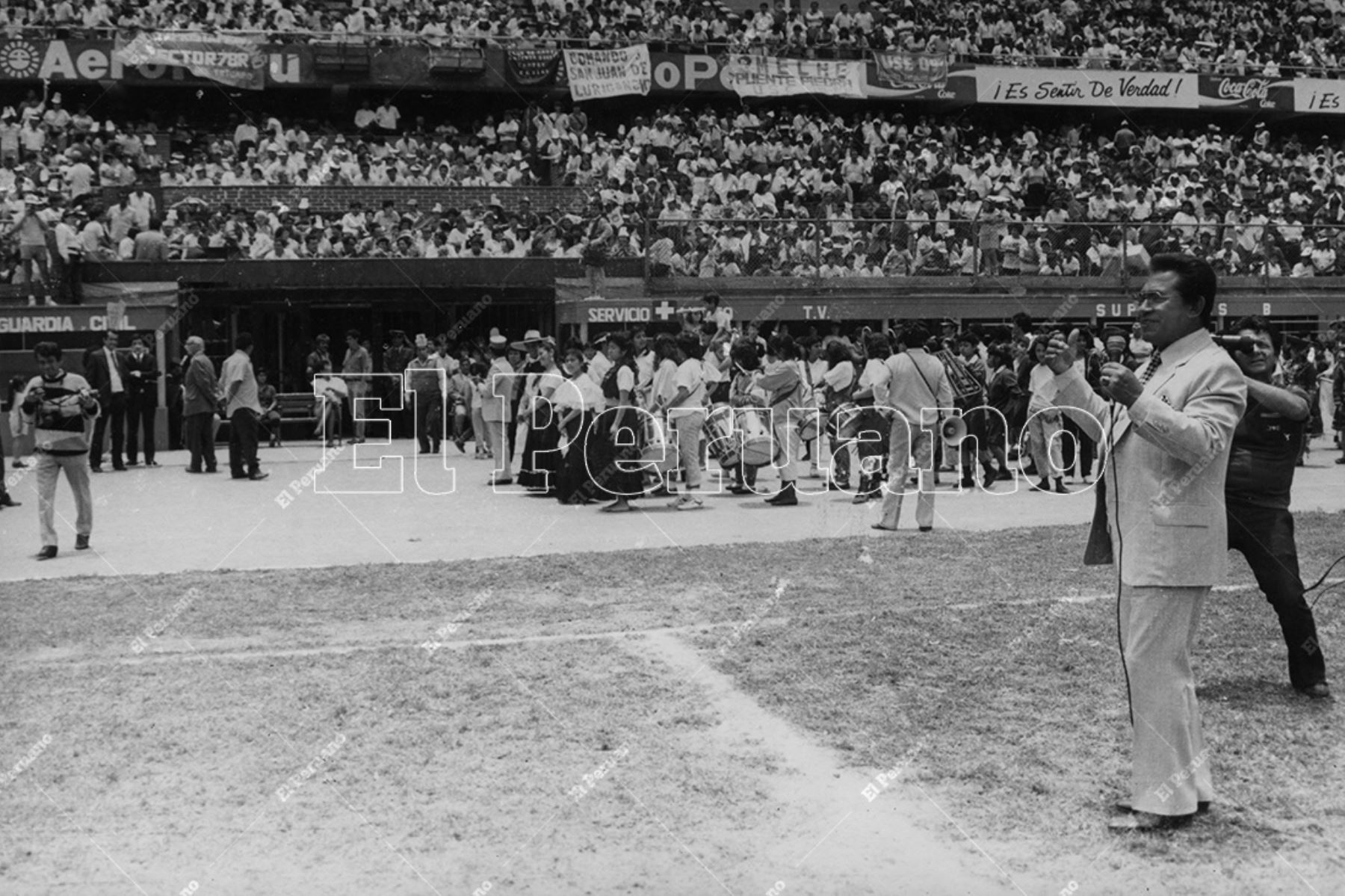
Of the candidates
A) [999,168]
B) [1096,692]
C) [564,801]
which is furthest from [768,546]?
[999,168]

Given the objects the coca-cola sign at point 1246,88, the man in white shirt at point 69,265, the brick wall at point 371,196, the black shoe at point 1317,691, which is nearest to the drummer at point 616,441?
the black shoe at point 1317,691

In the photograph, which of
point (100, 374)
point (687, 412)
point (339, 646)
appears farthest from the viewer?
point (100, 374)

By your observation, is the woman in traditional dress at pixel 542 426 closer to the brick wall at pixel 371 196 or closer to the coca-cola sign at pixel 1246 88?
the brick wall at pixel 371 196

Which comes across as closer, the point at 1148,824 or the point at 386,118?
the point at 1148,824

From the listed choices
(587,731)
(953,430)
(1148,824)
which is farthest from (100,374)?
(1148,824)

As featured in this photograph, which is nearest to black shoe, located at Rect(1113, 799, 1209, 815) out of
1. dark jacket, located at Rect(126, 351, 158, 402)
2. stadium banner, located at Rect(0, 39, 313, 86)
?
dark jacket, located at Rect(126, 351, 158, 402)

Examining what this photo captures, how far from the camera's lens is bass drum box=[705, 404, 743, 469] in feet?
49.9

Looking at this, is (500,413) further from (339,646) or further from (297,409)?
(297,409)

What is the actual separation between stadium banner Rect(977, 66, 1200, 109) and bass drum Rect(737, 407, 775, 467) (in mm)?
22475

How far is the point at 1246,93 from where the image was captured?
3638 cm

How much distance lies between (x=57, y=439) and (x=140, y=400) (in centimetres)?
786

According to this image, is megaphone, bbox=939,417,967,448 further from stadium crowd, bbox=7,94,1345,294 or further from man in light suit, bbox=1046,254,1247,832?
man in light suit, bbox=1046,254,1247,832

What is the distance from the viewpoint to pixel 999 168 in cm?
3133

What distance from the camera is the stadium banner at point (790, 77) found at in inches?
1261
